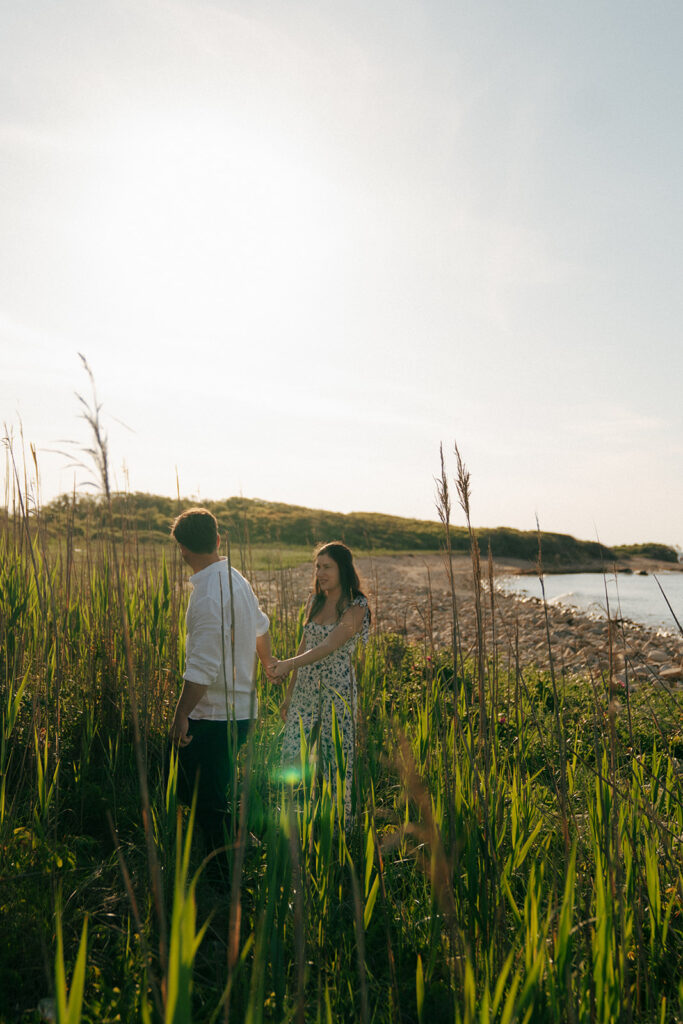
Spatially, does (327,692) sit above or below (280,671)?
below

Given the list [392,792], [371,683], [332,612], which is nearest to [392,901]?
[392,792]

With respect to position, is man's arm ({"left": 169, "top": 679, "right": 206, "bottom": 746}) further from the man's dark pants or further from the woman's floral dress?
the woman's floral dress

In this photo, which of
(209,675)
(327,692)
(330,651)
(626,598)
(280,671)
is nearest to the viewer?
(209,675)

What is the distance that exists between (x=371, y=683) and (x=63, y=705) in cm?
234

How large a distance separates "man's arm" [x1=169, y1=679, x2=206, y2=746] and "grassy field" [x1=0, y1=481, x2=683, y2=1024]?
0.81 feet

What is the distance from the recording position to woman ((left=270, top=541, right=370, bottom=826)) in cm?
343

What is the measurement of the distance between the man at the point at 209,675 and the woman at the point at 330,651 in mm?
567

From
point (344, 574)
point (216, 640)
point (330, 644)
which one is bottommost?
point (330, 644)

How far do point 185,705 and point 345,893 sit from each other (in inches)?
37.0

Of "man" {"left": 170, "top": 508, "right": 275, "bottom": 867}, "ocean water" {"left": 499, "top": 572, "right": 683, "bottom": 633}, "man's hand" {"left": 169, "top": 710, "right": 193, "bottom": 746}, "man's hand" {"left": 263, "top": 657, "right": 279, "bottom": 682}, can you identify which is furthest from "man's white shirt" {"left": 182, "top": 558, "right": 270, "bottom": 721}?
"ocean water" {"left": 499, "top": 572, "right": 683, "bottom": 633}

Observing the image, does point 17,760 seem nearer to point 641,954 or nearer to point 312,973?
point 312,973

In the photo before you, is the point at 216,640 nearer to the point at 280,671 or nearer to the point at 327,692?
the point at 280,671

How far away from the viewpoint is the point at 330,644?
11.1 ft

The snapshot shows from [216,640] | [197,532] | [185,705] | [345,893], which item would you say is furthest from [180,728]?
[345,893]
